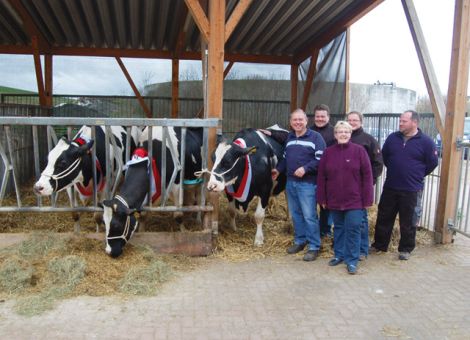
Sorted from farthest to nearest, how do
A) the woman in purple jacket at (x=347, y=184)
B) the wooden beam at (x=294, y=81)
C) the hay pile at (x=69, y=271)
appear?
the wooden beam at (x=294, y=81) < the woman in purple jacket at (x=347, y=184) < the hay pile at (x=69, y=271)

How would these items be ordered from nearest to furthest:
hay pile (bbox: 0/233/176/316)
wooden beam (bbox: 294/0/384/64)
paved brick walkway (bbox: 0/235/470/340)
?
paved brick walkway (bbox: 0/235/470/340) → hay pile (bbox: 0/233/176/316) → wooden beam (bbox: 294/0/384/64)

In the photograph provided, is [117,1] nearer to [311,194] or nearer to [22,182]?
[22,182]

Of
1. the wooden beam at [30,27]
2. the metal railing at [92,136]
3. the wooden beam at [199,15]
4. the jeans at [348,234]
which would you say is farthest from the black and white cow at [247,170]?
the wooden beam at [30,27]

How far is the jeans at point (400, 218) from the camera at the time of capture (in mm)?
5141

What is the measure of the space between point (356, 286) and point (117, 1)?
642cm

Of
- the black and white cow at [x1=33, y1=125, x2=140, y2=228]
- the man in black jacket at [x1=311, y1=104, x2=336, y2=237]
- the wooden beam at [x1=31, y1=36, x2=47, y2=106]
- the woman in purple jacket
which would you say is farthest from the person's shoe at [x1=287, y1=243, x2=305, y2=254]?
the wooden beam at [x1=31, y1=36, x2=47, y2=106]

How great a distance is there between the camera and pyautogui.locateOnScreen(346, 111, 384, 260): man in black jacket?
5.13 meters

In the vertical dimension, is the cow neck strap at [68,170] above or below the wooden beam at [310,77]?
below

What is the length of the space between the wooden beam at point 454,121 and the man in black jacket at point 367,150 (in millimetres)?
1268

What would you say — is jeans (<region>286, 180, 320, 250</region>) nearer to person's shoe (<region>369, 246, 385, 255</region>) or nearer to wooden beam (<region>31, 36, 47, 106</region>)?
person's shoe (<region>369, 246, 385, 255</region>)

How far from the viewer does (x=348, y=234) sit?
4844 millimetres

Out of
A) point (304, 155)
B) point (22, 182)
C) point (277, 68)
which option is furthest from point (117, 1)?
point (277, 68)

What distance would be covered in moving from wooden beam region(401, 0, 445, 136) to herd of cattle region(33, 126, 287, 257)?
225 cm

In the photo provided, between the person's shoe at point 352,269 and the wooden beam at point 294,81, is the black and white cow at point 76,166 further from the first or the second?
the wooden beam at point 294,81
